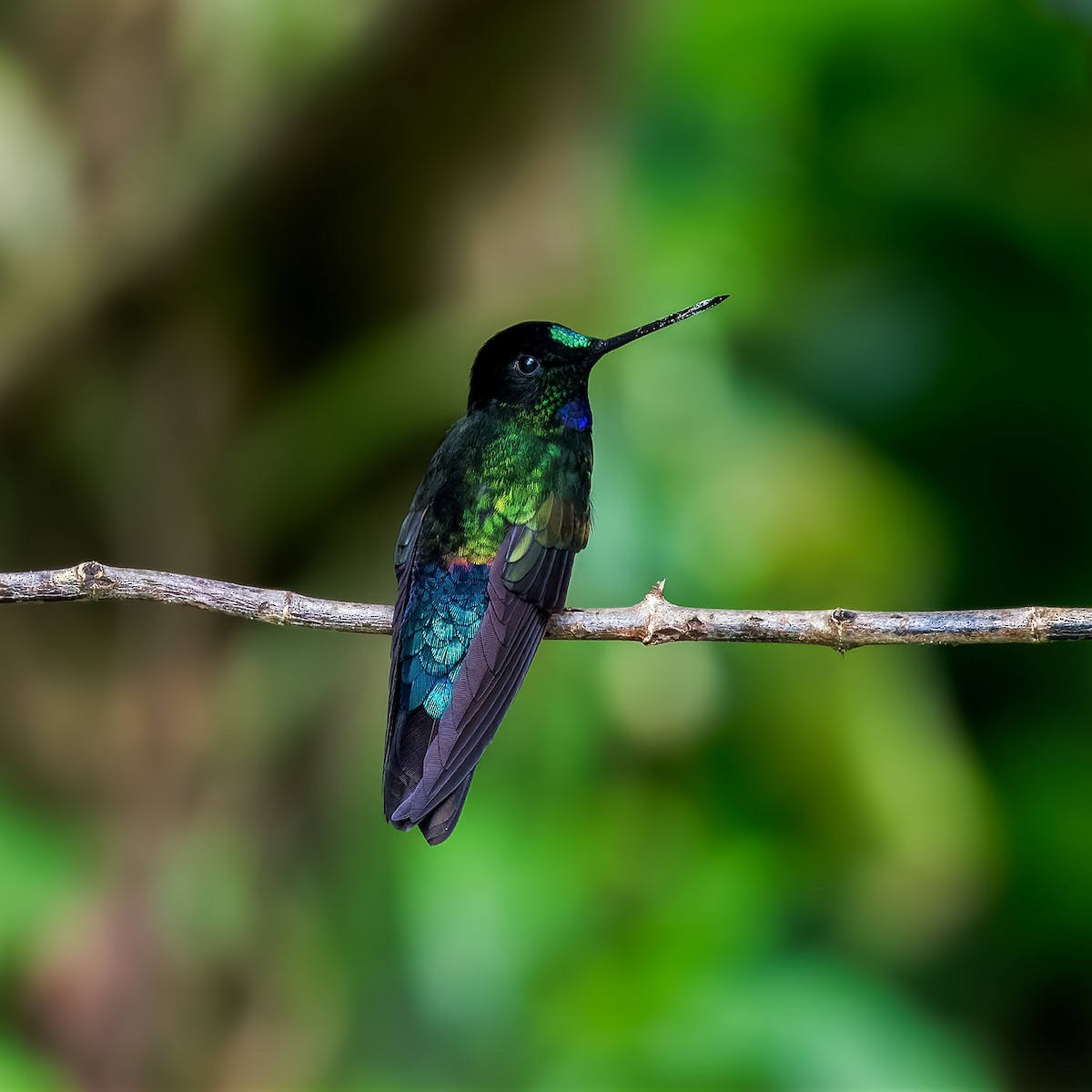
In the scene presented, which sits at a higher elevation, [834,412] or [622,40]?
[622,40]

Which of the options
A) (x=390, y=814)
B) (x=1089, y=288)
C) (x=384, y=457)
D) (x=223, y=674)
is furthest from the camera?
(x=1089, y=288)

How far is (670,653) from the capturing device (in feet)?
8.61

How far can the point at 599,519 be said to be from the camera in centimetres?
235

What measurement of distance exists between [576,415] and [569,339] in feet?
0.42

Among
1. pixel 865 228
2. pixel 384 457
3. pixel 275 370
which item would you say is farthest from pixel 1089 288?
pixel 275 370

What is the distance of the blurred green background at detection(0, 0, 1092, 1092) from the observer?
2.77 meters

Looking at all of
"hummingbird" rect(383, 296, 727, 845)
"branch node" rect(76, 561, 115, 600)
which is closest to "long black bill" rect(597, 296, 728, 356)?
"hummingbird" rect(383, 296, 727, 845)

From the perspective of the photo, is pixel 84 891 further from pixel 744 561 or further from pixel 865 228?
pixel 865 228

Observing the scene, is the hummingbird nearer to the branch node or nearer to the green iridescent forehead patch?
the green iridescent forehead patch

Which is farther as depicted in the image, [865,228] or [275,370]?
[865,228]

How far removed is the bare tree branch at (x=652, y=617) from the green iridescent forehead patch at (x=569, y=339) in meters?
0.34

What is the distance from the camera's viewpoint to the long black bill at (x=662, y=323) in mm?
1164

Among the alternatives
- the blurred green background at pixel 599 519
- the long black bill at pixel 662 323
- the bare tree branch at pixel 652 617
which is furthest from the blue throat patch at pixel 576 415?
the blurred green background at pixel 599 519

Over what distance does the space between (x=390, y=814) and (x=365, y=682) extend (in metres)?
2.03
